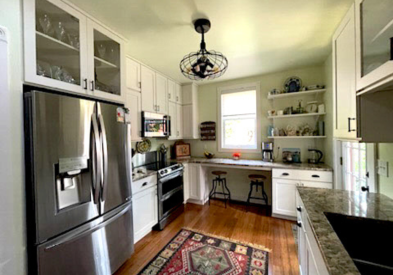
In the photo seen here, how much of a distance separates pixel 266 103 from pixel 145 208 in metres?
2.87

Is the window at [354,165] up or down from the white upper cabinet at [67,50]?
down

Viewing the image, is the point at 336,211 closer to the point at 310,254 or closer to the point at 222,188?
the point at 310,254

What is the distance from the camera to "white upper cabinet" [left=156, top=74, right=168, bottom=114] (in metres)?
3.12

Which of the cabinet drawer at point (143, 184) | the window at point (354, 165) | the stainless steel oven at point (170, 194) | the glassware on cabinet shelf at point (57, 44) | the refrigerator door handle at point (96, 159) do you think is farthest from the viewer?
the stainless steel oven at point (170, 194)

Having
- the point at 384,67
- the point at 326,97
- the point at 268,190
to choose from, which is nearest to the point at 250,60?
the point at 326,97

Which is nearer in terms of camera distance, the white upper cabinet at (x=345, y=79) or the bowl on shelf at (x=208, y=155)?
the white upper cabinet at (x=345, y=79)

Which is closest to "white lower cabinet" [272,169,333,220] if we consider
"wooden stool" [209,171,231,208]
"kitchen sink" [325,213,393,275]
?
"wooden stool" [209,171,231,208]

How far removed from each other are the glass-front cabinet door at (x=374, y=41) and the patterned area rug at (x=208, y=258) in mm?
1897

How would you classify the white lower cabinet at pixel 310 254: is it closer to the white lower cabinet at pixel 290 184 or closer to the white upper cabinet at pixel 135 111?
the white lower cabinet at pixel 290 184

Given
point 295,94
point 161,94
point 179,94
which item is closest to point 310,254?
point 295,94

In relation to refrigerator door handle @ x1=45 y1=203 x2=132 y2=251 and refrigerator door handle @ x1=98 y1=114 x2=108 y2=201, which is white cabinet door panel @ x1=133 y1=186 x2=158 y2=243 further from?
refrigerator door handle @ x1=98 y1=114 x2=108 y2=201

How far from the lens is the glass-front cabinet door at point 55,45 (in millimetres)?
1226

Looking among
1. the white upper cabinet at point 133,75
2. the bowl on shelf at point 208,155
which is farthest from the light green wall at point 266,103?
the white upper cabinet at point 133,75

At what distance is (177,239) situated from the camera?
7.55 ft
